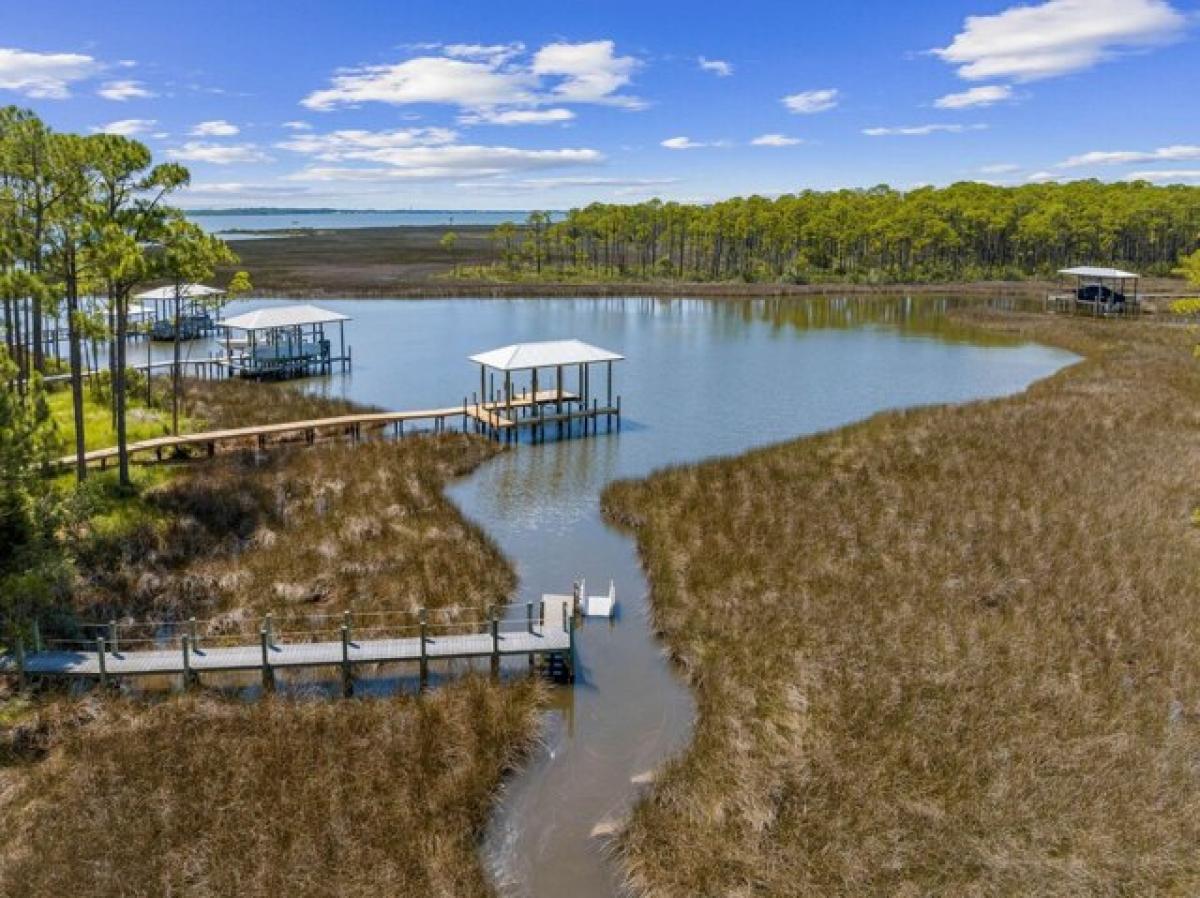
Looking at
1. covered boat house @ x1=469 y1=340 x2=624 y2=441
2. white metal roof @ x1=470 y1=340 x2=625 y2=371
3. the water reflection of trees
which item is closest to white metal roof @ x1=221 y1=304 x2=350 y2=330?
covered boat house @ x1=469 y1=340 x2=624 y2=441

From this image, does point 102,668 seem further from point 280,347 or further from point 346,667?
point 280,347

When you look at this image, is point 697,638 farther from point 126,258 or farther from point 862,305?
point 862,305

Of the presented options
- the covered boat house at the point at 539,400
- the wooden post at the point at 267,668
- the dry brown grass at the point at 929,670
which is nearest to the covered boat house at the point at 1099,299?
the dry brown grass at the point at 929,670

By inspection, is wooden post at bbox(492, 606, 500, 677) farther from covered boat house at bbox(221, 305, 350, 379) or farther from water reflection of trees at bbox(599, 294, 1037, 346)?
water reflection of trees at bbox(599, 294, 1037, 346)

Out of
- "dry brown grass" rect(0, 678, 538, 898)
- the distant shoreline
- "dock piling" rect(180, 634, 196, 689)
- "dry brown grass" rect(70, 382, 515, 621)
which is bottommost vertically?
"dry brown grass" rect(0, 678, 538, 898)

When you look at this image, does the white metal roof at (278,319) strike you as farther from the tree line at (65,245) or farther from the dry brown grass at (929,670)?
the dry brown grass at (929,670)

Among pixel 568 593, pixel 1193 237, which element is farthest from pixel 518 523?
pixel 1193 237

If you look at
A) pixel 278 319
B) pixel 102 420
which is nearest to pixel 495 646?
pixel 102 420
